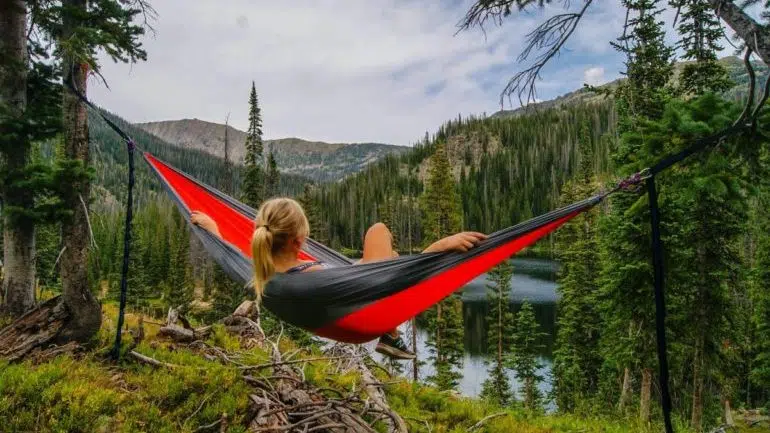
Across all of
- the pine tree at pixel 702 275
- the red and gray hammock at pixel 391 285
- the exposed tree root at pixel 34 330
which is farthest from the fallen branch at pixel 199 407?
the pine tree at pixel 702 275

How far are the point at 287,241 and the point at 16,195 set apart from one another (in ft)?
14.2

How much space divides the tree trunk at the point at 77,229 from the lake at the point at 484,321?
35.0 ft

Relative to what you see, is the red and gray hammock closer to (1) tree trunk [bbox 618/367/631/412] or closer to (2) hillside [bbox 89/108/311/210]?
(1) tree trunk [bbox 618/367/631/412]

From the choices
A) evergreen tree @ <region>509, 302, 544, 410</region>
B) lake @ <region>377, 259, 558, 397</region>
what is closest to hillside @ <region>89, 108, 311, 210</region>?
lake @ <region>377, 259, 558, 397</region>

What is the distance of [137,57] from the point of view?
496 cm

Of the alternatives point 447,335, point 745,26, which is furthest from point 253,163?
point 745,26

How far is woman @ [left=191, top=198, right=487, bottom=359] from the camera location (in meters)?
2.48

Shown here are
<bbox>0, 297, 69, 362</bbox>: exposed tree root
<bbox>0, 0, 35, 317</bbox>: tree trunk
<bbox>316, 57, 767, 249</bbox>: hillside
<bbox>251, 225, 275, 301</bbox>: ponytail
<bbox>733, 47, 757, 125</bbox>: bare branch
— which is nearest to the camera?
<bbox>733, 47, 757, 125</bbox>: bare branch

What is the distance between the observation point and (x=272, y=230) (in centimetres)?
251

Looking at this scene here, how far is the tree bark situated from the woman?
67.7 inches

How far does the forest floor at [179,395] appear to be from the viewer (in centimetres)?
284

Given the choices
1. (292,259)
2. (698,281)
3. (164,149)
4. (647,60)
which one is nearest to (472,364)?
(698,281)

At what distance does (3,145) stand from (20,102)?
0.55m

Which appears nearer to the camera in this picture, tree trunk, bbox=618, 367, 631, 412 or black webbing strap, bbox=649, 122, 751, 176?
black webbing strap, bbox=649, 122, 751, 176
